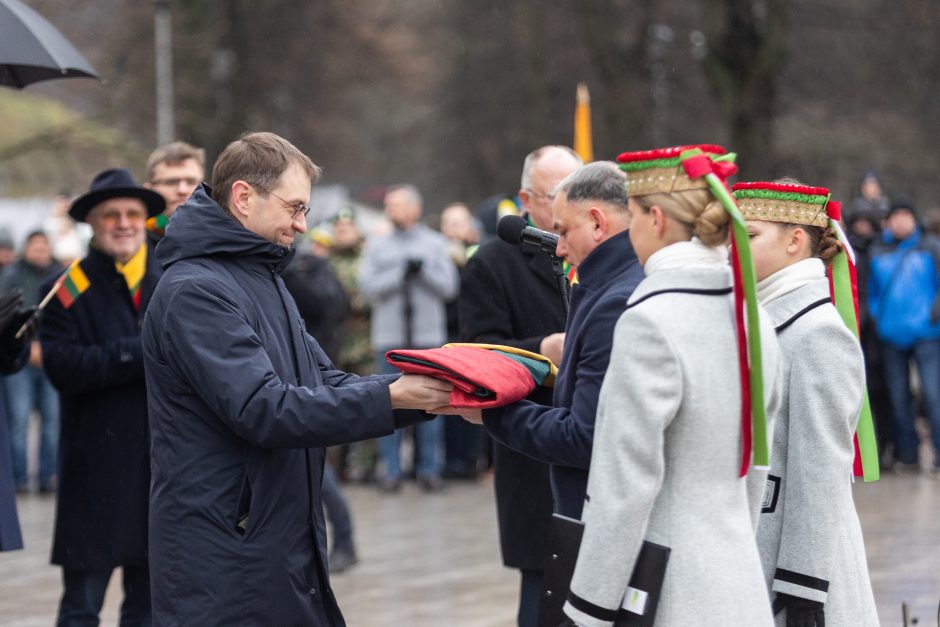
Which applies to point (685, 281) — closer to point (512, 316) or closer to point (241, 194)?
point (241, 194)

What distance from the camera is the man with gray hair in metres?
4.01

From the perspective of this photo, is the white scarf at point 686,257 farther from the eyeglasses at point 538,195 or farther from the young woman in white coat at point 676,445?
the eyeglasses at point 538,195

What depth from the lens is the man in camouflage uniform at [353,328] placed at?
1321 cm

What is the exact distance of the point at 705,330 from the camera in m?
3.52

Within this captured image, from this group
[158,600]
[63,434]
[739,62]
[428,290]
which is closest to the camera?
[158,600]

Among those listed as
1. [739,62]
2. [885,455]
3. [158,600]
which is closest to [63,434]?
[158,600]

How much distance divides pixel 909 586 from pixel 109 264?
15.4 feet

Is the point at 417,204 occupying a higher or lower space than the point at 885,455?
higher

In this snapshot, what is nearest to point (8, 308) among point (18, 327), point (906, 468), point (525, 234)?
point (18, 327)

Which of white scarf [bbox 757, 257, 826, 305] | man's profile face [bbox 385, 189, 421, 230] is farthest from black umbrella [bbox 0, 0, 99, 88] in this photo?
man's profile face [bbox 385, 189, 421, 230]

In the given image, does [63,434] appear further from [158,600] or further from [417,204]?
[417,204]

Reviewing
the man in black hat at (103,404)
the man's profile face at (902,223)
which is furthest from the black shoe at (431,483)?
the man in black hat at (103,404)

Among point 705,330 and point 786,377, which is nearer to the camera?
point 705,330

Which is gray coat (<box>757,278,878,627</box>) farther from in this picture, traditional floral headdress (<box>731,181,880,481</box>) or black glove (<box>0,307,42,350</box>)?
black glove (<box>0,307,42,350</box>)
